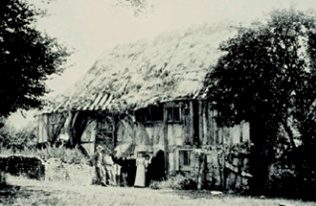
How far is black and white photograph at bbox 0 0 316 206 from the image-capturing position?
23.6ft

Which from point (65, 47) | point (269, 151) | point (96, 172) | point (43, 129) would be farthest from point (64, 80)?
point (43, 129)

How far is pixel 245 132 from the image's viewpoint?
930 cm

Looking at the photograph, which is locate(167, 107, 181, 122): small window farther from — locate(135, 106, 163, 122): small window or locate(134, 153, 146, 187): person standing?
locate(134, 153, 146, 187): person standing

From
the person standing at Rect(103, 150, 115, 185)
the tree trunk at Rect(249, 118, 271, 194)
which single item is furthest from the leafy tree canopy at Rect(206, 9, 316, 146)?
the person standing at Rect(103, 150, 115, 185)

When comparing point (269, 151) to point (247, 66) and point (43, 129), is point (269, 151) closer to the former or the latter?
point (247, 66)

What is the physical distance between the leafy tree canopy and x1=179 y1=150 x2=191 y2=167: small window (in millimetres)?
2451

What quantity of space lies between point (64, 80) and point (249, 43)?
2496mm

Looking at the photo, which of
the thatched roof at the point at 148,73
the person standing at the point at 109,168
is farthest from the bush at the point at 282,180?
the person standing at the point at 109,168

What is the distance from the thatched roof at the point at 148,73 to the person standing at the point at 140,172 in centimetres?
106

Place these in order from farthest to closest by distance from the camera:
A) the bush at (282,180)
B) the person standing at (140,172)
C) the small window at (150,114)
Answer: the small window at (150,114), the person standing at (140,172), the bush at (282,180)

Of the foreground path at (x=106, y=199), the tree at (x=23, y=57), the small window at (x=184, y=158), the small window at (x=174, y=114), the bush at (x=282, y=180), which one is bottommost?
the foreground path at (x=106, y=199)

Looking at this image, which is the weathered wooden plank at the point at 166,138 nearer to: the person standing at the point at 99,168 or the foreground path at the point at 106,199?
the person standing at the point at 99,168

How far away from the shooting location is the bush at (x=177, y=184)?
958 centimetres

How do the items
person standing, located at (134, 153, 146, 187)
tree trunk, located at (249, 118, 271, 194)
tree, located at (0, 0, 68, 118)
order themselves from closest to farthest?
tree, located at (0, 0, 68, 118) < tree trunk, located at (249, 118, 271, 194) < person standing, located at (134, 153, 146, 187)
